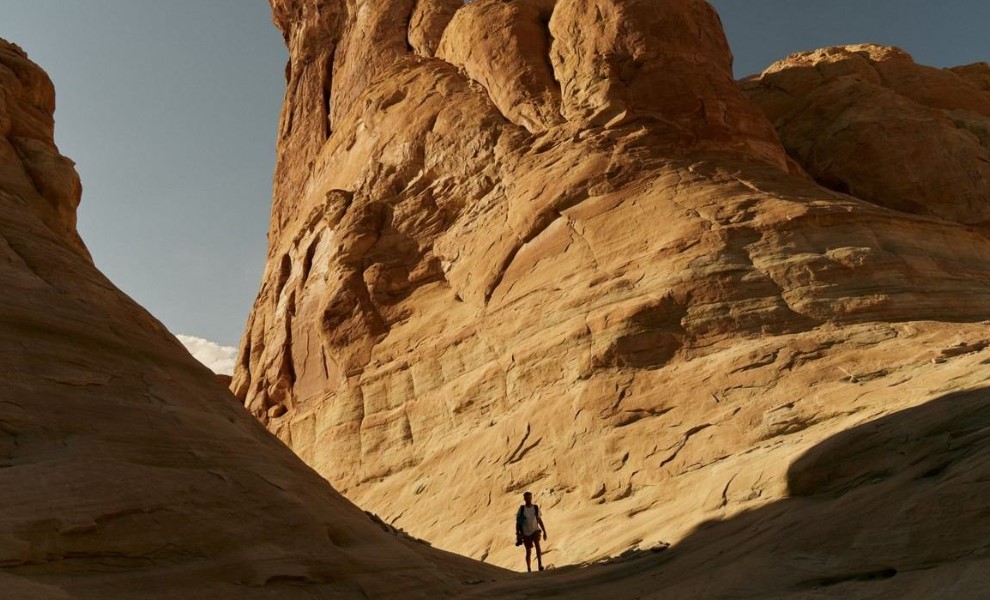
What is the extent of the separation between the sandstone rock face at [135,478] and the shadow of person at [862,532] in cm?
270

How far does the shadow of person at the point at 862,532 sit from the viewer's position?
7.73 meters

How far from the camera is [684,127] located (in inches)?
890

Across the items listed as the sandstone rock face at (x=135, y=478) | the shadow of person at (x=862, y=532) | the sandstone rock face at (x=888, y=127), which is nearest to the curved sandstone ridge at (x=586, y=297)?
the shadow of person at (x=862, y=532)

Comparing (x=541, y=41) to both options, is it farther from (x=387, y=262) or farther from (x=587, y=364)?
(x=587, y=364)

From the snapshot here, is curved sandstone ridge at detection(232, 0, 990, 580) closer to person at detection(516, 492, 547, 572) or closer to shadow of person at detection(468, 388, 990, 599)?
shadow of person at detection(468, 388, 990, 599)

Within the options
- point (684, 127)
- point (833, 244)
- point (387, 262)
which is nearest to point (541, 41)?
point (684, 127)

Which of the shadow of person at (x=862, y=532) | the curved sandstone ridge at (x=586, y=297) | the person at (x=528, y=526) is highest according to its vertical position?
the curved sandstone ridge at (x=586, y=297)

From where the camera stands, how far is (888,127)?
2670 cm

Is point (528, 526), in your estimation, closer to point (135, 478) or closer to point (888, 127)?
point (135, 478)

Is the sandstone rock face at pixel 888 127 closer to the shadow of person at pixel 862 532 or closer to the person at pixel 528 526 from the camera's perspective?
the shadow of person at pixel 862 532

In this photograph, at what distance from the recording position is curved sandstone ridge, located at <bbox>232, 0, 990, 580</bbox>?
15.5m

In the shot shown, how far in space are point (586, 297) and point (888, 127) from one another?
1330cm

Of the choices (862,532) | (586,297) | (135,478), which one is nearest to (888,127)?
(586,297)

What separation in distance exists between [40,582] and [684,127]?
19.1 metres
